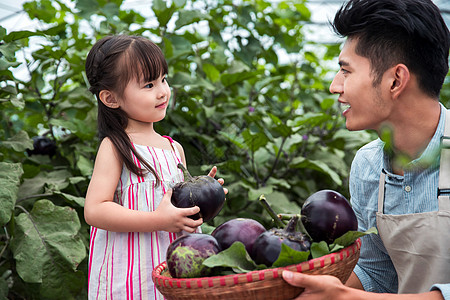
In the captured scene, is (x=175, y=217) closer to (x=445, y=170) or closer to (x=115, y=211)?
(x=115, y=211)

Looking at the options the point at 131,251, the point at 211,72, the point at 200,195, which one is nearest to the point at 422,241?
the point at 200,195

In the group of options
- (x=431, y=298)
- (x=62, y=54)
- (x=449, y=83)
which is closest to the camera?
(x=431, y=298)

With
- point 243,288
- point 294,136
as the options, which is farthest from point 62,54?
point 243,288

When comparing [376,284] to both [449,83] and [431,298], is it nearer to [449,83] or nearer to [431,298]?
[431,298]

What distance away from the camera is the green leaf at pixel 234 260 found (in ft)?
3.46

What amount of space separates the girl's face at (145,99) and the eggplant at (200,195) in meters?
0.31

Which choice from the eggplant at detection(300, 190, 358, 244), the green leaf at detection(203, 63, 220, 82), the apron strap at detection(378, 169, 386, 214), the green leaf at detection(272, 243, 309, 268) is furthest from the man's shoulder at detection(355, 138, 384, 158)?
the green leaf at detection(203, 63, 220, 82)

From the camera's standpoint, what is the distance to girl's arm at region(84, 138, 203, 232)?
1.38 m

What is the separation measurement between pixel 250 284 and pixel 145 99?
777 millimetres

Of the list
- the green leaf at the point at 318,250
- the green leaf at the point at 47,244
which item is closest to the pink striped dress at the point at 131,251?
the green leaf at the point at 47,244

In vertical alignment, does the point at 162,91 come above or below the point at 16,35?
above

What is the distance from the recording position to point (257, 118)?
8.66ft

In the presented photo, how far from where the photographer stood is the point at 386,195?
161 centimetres

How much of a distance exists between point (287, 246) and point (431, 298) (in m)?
0.50
